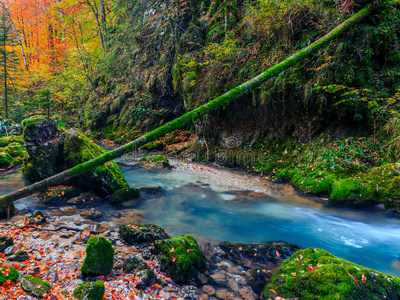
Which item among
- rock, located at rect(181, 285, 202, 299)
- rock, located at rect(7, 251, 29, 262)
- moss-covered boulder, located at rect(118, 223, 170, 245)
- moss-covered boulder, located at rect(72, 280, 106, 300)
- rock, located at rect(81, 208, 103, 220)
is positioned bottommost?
rock, located at rect(81, 208, 103, 220)

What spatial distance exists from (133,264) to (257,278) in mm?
1971

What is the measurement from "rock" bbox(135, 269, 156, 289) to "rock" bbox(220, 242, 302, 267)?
1524mm

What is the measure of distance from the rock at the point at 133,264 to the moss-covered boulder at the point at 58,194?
378 centimetres

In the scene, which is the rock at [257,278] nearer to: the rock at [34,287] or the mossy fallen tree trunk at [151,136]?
the rock at [34,287]

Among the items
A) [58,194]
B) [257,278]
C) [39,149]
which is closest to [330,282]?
[257,278]

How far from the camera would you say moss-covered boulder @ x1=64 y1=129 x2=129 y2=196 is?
612 cm

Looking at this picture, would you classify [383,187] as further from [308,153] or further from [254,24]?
[254,24]

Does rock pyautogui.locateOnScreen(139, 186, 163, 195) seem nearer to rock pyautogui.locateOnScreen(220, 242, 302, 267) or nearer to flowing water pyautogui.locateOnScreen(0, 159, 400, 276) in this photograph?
flowing water pyautogui.locateOnScreen(0, 159, 400, 276)

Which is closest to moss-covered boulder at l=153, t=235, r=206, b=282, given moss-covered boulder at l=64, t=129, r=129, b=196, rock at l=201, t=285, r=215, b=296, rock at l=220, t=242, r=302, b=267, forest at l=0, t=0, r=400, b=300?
forest at l=0, t=0, r=400, b=300

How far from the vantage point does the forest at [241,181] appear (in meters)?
2.93

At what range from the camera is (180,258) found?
3.13m

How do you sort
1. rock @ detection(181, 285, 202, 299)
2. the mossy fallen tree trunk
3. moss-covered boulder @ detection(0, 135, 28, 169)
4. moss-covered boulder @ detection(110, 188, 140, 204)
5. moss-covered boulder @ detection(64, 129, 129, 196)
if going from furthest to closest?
1. moss-covered boulder @ detection(0, 135, 28, 169)
2. moss-covered boulder @ detection(64, 129, 129, 196)
3. moss-covered boulder @ detection(110, 188, 140, 204)
4. the mossy fallen tree trunk
5. rock @ detection(181, 285, 202, 299)

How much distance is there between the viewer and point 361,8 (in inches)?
263

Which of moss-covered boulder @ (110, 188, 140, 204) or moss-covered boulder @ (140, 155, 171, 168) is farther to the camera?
moss-covered boulder @ (140, 155, 171, 168)
